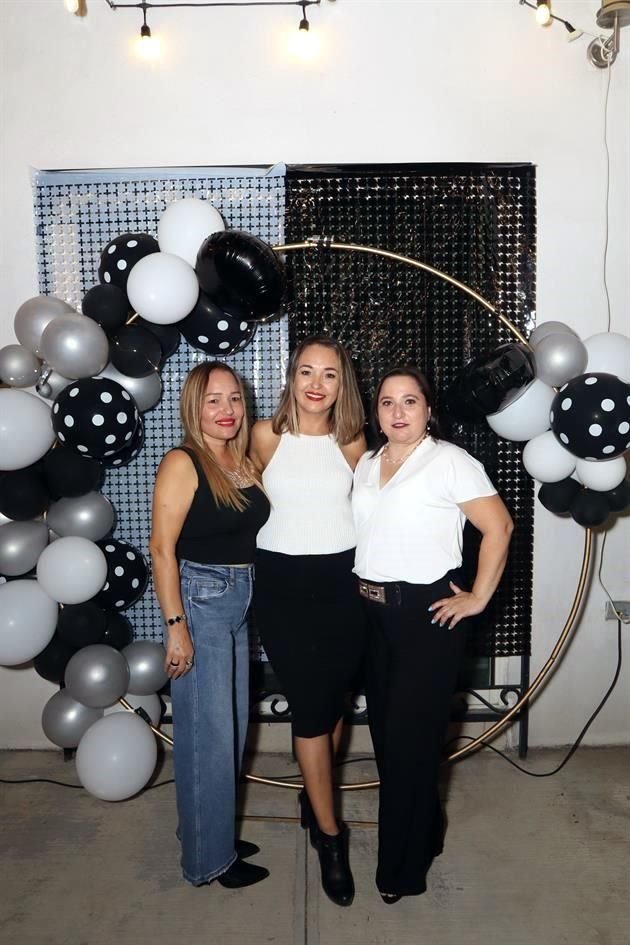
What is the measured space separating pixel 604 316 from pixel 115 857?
8.86ft

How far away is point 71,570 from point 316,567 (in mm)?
830

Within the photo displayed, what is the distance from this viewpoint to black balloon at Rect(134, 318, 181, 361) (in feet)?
7.76

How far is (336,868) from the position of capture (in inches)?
83.7

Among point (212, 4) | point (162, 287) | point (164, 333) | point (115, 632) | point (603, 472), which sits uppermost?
point (212, 4)

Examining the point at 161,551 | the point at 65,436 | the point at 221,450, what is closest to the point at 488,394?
the point at 221,450

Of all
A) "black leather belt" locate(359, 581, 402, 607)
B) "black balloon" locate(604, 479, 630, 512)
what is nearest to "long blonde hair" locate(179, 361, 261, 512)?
"black leather belt" locate(359, 581, 402, 607)

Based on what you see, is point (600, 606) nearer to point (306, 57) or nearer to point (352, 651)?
point (352, 651)

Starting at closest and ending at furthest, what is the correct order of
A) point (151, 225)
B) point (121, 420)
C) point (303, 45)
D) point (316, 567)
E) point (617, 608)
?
point (316, 567) → point (121, 420) → point (303, 45) → point (151, 225) → point (617, 608)

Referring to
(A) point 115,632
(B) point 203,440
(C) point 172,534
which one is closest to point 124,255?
(B) point 203,440

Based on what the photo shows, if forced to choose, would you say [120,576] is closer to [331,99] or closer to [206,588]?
[206,588]

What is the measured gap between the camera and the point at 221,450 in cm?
212

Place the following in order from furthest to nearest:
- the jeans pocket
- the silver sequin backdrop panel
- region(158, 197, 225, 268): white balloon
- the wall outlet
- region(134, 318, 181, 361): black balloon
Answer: the wall outlet
the silver sequin backdrop panel
region(134, 318, 181, 361): black balloon
region(158, 197, 225, 268): white balloon
the jeans pocket

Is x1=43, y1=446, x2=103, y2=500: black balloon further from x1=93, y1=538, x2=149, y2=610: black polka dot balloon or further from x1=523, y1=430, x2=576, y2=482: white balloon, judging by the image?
x1=523, y1=430, x2=576, y2=482: white balloon

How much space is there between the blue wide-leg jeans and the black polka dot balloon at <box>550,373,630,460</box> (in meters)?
1.10
